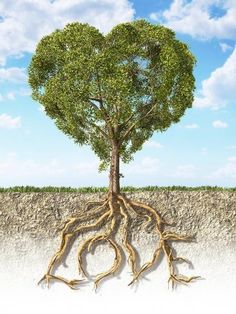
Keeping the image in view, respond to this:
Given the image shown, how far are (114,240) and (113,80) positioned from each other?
4230mm

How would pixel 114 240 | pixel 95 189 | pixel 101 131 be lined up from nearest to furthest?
pixel 114 240
pixel 101 131
pixel 95 189

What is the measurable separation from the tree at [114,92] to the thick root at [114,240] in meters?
0.03

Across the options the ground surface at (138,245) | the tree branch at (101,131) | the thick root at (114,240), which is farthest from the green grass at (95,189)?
the tree branch at (101,131)

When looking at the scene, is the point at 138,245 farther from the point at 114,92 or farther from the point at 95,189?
the point at 114,92

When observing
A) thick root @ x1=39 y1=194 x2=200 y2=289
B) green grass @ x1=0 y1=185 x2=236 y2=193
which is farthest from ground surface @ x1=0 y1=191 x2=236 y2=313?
green grass @ x1=0 y1=185 x2=236 y2=193

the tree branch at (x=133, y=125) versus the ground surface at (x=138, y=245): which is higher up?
the tree branch at (x=133, y=125)

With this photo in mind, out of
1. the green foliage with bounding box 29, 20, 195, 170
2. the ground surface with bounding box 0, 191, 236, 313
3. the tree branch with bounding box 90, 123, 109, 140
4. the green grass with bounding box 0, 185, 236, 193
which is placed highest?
the green foliage with bounding box 29, 20, 195, 170

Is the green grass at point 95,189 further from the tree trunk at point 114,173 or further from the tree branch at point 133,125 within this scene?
the tree branch at point 133,125

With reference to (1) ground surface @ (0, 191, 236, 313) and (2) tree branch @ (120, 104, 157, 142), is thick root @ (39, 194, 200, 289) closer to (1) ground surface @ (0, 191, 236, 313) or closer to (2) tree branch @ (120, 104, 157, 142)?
(1) ground surface @ (0, 191, 236, 313)

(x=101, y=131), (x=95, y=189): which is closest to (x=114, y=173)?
(x=95, y=189)

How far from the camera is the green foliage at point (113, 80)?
69.5 feet

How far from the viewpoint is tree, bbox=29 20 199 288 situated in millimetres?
21234

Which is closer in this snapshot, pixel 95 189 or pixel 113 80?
pixel 113 80

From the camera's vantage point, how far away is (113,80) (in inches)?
825
